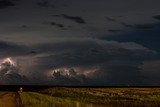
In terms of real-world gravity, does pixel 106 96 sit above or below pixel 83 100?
above

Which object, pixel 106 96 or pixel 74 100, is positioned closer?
pixel 74 100

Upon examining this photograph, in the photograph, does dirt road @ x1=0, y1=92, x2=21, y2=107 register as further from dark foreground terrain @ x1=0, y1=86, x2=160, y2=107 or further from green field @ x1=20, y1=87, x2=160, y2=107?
green field @ x1=20, y1=87, x2=160, y2=107

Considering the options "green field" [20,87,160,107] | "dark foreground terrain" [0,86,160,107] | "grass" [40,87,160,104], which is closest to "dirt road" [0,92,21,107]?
"dark foreground terrain" [0,86,160,107]

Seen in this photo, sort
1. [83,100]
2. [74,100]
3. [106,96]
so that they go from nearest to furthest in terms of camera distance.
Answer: [74,100] → [83,100] → [106,96]

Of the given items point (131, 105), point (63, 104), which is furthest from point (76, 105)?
point (131, 105)

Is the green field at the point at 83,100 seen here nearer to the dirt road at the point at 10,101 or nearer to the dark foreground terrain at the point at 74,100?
the dark foreground terrain at the point at 74,100

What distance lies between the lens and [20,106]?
125 ft

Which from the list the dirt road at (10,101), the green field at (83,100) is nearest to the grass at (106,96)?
the green field at (83,100)

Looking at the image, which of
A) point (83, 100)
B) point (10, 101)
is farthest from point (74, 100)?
point (10, 101)

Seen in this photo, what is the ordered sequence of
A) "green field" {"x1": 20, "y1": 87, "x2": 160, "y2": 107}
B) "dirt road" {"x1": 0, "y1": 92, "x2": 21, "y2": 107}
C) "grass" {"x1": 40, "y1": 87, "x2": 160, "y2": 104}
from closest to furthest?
1. "dirt road" {"x1": 0, "y1": 92, "x2": 21, "y2": 107}
2. "green field" {"x1": 20, "y1": 87, "x2": 160, "y2": 107}
3. "grass" {"x1": 40, "y1": 87, "x2": 160, "y2": 104}

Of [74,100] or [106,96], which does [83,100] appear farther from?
[106,96]

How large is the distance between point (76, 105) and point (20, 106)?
5190mm

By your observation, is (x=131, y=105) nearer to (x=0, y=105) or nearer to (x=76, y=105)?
(x=76, y=105)

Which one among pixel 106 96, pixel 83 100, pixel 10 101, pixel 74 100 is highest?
pixel 106 96
